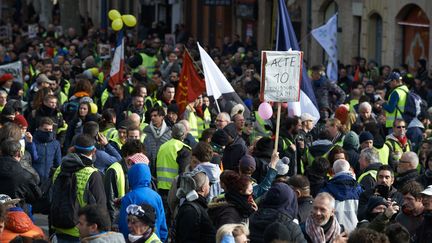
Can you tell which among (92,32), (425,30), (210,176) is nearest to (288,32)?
(210,176)

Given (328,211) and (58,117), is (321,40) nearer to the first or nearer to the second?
(58,117)

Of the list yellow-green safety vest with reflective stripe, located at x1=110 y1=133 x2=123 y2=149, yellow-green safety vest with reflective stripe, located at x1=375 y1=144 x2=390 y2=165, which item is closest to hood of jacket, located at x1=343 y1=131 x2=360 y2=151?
yellow-green safety vest with reflective stripe, located at x1=375 y1=144 x2=390 y2=165

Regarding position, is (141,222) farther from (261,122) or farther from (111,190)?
(261,122)

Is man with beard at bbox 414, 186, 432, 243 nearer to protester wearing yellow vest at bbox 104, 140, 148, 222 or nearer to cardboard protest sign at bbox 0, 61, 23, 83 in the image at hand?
protester wearing yellow vest at bbox 104, 140, 148, 222

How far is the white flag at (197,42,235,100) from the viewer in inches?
707

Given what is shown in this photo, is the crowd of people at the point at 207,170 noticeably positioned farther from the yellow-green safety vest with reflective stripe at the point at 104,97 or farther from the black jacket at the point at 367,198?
the yellow-green safety vest with reflective stripe at the point at 104,97

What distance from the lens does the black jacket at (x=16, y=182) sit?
12117mm

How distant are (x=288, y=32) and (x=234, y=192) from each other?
8.14 meters

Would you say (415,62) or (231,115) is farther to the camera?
(415,62)

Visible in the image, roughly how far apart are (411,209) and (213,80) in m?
7.69

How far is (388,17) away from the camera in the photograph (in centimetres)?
3306

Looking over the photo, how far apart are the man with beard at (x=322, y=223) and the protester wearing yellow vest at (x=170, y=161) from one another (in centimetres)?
376

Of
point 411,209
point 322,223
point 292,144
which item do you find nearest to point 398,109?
point 292,144

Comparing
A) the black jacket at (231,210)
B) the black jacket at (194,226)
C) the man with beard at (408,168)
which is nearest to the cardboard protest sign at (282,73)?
the man with beard at (408,168)
